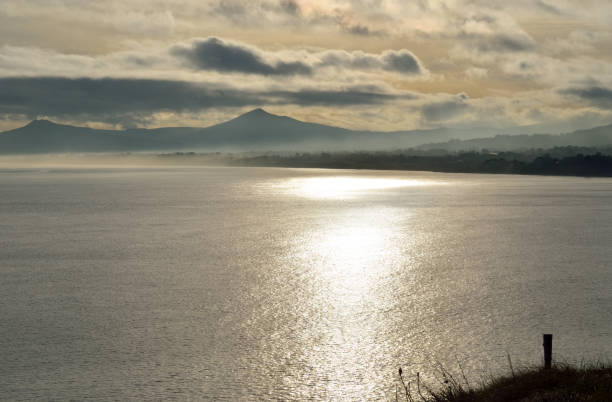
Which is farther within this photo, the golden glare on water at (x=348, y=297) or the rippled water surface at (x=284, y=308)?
the golden glare on water at (x=348, y=297)

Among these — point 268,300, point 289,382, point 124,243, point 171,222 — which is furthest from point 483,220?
point 289,382

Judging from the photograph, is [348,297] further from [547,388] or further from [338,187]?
[338,187]

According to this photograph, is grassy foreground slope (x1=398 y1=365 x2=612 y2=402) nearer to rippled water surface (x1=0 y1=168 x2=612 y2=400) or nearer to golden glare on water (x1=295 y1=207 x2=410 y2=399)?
rippled water surface (x1=0 y1=168 x2=612 y2=400)

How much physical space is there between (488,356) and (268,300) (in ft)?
22.1

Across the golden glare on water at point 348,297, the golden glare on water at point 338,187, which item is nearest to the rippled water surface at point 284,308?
the golden glare on water at point 348,297

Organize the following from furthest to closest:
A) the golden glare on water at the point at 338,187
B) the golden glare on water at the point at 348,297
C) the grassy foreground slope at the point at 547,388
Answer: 1. the golden glare on water at the point at 338,187
2. the golden glare on water at the point at 348,297
3. the grassy foreground slope at the point at 547,388

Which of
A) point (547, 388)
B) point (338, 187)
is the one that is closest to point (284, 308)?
point (547, 388)

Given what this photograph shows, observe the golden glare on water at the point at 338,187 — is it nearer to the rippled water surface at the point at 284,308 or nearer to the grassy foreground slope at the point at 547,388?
the rippled water surface at the point at 284,308

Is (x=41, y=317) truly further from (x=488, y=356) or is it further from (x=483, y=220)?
(x=483, y=220)

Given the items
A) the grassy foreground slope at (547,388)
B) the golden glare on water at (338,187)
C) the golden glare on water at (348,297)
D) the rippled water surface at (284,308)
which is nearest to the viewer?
the grassy foreground slope at (547,388)

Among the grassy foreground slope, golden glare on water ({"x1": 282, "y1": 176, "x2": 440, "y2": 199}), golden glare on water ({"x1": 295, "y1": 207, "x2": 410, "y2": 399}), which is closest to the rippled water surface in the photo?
golden glare on water ({"x1": 295, "y1": 207, "x2": 410, "y2": 399})

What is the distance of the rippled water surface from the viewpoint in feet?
37.5

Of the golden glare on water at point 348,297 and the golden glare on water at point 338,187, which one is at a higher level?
the golden glare on water at point 338,187

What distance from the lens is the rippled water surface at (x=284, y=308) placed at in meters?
11.4
